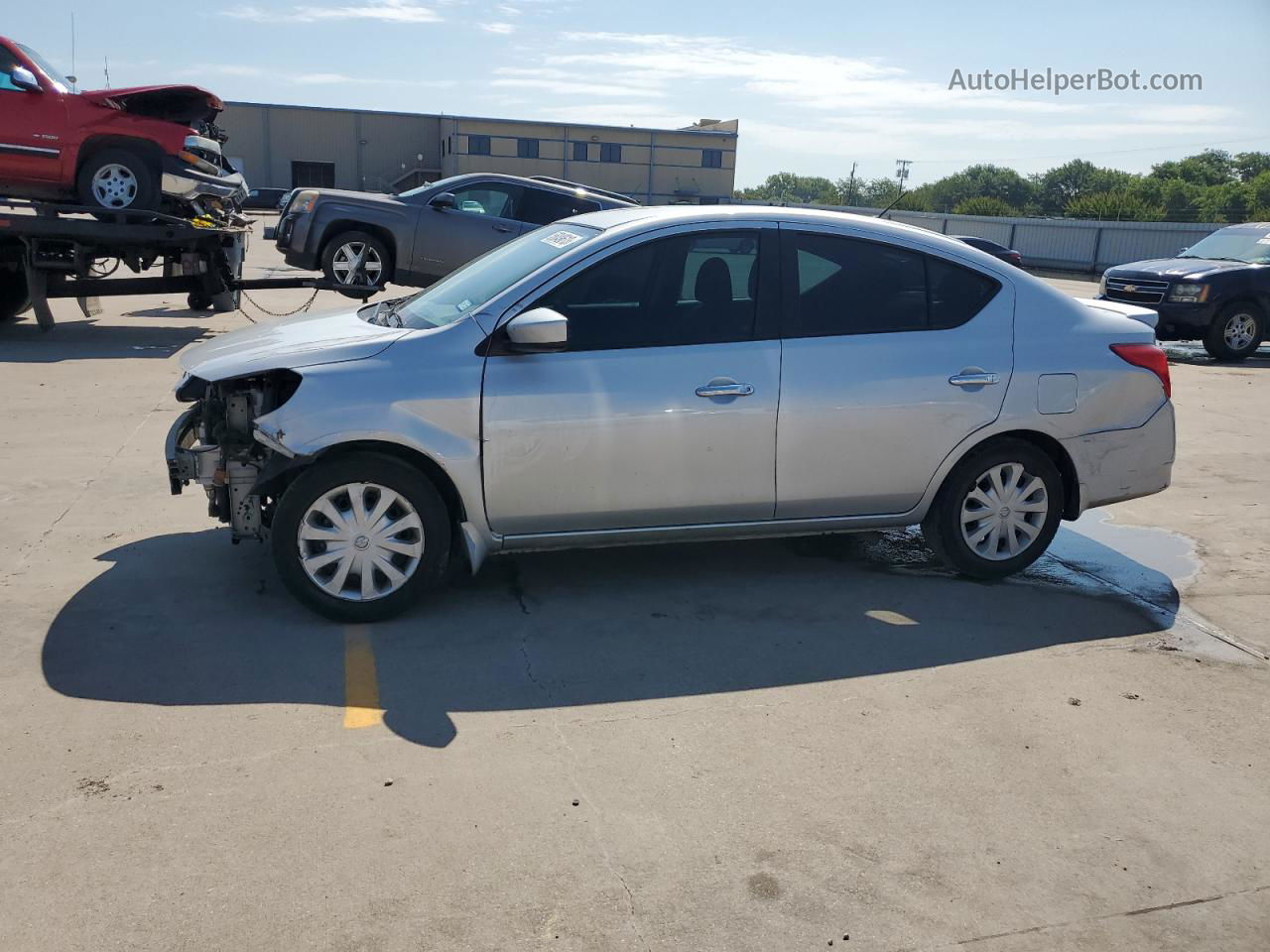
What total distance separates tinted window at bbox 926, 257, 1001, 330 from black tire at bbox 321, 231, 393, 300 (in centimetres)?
991

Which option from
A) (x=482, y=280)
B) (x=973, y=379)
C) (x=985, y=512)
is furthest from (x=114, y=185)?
(x=985, y=512)

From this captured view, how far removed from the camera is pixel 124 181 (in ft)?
42.0

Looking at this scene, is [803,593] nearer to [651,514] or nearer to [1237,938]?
[651,514]

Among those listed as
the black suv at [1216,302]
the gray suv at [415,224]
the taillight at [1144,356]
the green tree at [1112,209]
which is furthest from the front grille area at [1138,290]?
the green tree at [1112,209]

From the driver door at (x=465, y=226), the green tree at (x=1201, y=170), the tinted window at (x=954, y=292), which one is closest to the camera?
the tinted window at (x=954, y=292)

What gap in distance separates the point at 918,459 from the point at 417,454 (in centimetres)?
236

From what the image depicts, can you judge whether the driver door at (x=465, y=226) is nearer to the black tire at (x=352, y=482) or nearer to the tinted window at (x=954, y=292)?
the tinted window at (x=954, y=292)

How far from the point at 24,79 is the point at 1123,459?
11.9m

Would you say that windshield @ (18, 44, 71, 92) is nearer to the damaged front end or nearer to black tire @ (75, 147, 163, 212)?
black tire @ (75, 147, 163, 212)

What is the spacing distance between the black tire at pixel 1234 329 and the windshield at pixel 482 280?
1229cm

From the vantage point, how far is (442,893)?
10.2 ft

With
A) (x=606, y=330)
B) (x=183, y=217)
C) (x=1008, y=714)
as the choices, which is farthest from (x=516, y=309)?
(x=183, y=217)

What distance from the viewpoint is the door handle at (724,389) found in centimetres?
506

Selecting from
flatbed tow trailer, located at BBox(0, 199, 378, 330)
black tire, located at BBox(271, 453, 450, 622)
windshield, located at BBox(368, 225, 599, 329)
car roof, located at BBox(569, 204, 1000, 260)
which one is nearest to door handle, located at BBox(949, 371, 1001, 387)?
car roof, located at BBox(569, 204, 1000, 260)
